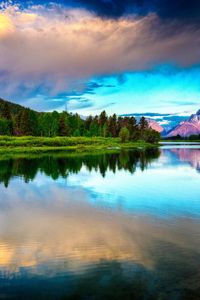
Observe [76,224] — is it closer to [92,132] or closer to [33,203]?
[33,203]

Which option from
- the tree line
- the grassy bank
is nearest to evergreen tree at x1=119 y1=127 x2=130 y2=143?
the tree line

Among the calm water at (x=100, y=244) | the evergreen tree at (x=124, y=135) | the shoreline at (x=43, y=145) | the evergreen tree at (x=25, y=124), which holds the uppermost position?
the evergreen tree at (x=25, y=124)

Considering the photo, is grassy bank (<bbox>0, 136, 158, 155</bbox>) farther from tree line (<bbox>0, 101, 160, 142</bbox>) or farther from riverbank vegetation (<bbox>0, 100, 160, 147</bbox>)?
tree line (<bbox>0, 101, 160, 142</bbox>)

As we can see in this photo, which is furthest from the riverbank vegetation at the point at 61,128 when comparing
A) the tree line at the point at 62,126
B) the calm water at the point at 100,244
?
the calm water at the point at 100,244

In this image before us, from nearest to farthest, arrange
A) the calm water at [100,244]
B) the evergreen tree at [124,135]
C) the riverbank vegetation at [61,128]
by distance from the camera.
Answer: the calm water at [100,244]
the riverbank vegetation at [61,128]
the evergreen tree at [124,135]

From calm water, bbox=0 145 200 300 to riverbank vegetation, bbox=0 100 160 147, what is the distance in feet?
231

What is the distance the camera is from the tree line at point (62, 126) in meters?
128

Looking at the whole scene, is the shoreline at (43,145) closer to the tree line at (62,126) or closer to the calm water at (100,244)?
the tree line at (62,126)

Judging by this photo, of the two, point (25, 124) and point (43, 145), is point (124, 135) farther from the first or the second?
point (43, 145)

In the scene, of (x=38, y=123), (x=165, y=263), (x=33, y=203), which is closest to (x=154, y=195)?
(x=33, y=203)

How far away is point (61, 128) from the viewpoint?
5074 inches

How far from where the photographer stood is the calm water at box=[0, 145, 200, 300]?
902cm

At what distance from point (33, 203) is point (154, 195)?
860cm

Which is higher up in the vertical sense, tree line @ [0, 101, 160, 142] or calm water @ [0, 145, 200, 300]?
tree line @ [0, 101, 160, 142]
